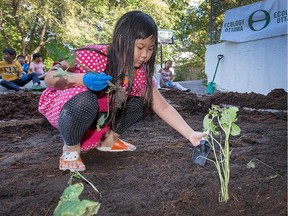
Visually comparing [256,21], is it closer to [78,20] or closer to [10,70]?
[10,70]

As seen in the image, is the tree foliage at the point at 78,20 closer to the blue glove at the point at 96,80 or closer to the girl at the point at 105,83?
the girl at the point at 105,83

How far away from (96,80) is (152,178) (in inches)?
19.1

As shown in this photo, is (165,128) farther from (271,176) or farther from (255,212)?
(255,212)

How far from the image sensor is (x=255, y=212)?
3.34 feet

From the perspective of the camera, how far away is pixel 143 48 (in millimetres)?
1524

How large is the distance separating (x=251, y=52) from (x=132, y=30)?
5.66 m

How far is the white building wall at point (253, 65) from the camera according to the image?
18.6ft

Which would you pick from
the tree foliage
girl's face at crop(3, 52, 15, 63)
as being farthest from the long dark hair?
the tree foliage

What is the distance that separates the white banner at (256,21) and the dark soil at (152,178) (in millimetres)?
3689

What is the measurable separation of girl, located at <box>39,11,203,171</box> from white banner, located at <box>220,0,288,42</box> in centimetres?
452

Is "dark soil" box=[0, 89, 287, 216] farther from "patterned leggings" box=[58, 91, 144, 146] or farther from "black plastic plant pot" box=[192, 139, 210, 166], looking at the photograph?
"patterned leggings" box=[58, 91, 144, 146]

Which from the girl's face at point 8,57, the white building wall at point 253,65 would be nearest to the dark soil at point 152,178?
the white building wall at point 253,65

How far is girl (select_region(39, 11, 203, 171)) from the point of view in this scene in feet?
4.96

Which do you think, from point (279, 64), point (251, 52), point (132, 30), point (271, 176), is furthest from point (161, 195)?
point (251, 52)
